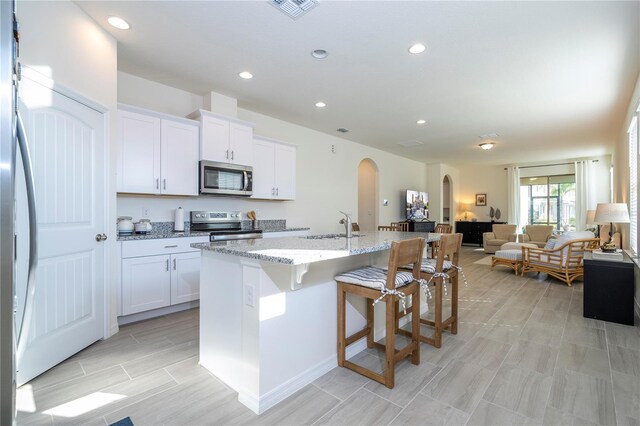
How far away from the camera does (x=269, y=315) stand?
1.77 metres

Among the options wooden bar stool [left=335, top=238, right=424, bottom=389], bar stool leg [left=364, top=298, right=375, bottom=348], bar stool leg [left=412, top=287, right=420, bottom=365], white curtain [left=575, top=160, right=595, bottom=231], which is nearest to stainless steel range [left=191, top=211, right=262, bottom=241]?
bar stool leg [left=364, top=298, right=375, bottom=348]

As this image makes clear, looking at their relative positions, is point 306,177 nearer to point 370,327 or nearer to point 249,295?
point 370,327

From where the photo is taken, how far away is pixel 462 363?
7.49 feet

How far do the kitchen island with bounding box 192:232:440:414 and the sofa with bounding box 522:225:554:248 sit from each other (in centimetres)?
713

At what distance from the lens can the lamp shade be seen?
369cm

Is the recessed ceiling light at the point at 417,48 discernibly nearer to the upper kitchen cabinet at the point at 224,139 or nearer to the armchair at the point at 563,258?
the upper kitchen cabinet at the point at 224,139

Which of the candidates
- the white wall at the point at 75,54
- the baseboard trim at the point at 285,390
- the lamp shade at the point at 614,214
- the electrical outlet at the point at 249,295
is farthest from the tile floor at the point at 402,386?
the lamp shade at the point at 614,214

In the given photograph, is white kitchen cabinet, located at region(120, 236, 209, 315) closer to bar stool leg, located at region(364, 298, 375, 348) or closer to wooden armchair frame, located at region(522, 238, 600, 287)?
bar stool leg, located at region(364, 298, 375, 348)

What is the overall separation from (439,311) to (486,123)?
3992mm

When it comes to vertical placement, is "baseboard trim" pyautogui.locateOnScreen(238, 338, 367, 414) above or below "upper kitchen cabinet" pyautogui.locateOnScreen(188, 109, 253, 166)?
below

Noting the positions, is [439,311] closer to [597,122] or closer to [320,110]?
[320,110]

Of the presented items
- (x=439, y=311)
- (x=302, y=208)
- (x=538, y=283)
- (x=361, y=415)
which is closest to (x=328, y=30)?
(x=439, y=311)

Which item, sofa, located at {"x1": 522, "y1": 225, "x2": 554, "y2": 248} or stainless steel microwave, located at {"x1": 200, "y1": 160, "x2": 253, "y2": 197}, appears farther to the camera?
sofa, located at {"x1": 522, "y1": 225, "x2": 554, "y2": 248}

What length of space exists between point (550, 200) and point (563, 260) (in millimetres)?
5301
